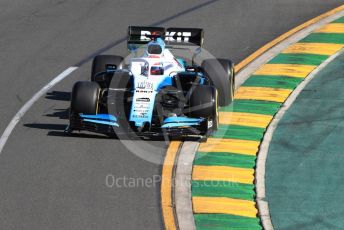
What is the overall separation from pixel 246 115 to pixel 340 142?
2.34 m

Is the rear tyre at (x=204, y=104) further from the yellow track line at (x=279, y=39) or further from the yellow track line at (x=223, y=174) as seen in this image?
the yellow track line at (x=279, y=39)

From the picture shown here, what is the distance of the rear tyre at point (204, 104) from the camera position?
673 inches

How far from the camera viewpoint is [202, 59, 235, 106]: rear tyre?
734 inches

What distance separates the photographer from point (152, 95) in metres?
17.5

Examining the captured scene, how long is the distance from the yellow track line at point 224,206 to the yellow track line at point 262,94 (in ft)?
16.6

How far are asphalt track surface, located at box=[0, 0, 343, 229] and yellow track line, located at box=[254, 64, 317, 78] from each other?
3.59ft

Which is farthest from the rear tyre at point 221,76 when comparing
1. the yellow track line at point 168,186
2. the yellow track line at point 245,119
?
the yellow track line at point 168,186

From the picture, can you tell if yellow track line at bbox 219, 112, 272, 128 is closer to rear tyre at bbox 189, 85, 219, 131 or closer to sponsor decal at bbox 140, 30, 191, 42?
rear tyre at bbox 189, 85, 219, 131

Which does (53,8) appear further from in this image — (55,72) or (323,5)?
(323,5)

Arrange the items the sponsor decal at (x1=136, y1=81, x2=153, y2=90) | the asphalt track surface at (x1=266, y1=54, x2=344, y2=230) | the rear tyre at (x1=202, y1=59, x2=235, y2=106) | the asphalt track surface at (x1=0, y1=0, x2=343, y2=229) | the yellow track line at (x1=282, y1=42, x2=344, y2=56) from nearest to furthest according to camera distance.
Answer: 1. the asphalt track surface at (x1=266, y1=54, x2=344, y2=230)
2. the asphalt track surface at (x1=0, y1=0, x2=343, y2=229)
3. the sponsor decal at (x1=136, y1=81, x2=153, y2=90)
4. the rear tyre at (x1=202, y1=59, x2=235, y2=106)
5. the yellow track line at (x1=282, y1=42, x2=344, y2=56)

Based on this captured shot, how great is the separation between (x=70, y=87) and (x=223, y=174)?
19.4 feet

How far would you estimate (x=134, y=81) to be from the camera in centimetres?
1794

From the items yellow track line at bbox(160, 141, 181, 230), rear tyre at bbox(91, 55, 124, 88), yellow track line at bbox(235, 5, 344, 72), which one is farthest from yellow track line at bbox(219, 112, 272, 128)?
yellow track line at bbox(235, 5, 344, 72)

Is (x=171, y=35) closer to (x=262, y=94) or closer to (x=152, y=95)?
(x=262, y=94)
